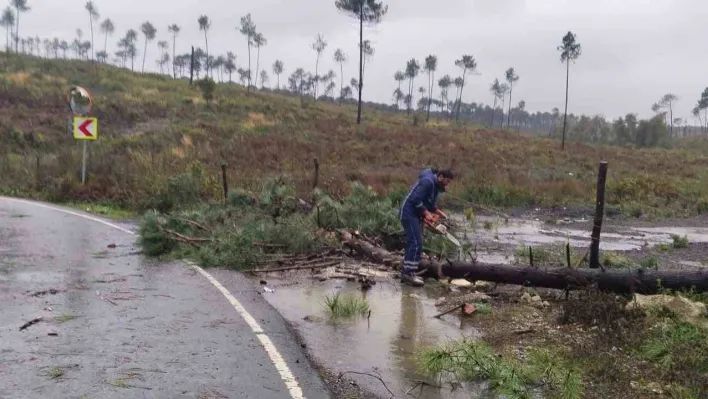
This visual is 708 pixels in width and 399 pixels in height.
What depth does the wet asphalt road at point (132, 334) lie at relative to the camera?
5047 mm

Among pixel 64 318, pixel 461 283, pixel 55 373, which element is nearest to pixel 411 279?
pixel 461 283

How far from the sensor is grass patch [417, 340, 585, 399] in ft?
17.0

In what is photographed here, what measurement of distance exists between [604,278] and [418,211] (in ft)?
9.49

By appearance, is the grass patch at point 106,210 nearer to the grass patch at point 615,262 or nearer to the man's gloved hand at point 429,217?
the man's gloved hand at point 429,217

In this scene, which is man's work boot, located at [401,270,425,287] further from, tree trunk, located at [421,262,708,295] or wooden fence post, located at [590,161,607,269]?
wooden fence post, located at [590,161,607,269]

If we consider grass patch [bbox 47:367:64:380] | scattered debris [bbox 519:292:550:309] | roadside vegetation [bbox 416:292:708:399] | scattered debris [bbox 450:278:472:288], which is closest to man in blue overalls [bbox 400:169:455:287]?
Answer: scattered debris [bbox 450:278:472:288]

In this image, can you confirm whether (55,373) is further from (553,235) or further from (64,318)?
(553,235)

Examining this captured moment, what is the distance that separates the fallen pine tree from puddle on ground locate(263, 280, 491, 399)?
0.67 m

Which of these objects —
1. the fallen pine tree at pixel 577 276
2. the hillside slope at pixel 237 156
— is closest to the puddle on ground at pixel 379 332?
the fallen pine tree at pixel 577 276

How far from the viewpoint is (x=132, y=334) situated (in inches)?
251

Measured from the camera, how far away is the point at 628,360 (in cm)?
606

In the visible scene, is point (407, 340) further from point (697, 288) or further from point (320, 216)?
point (320, 216)

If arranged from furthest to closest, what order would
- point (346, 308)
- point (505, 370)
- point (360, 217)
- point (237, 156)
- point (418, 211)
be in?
point (237, 156)
point (360, 217)
point (418, 211)
point (346, 308)
point (505, 370)

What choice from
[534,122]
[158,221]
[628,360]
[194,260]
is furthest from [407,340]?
[534,122]
